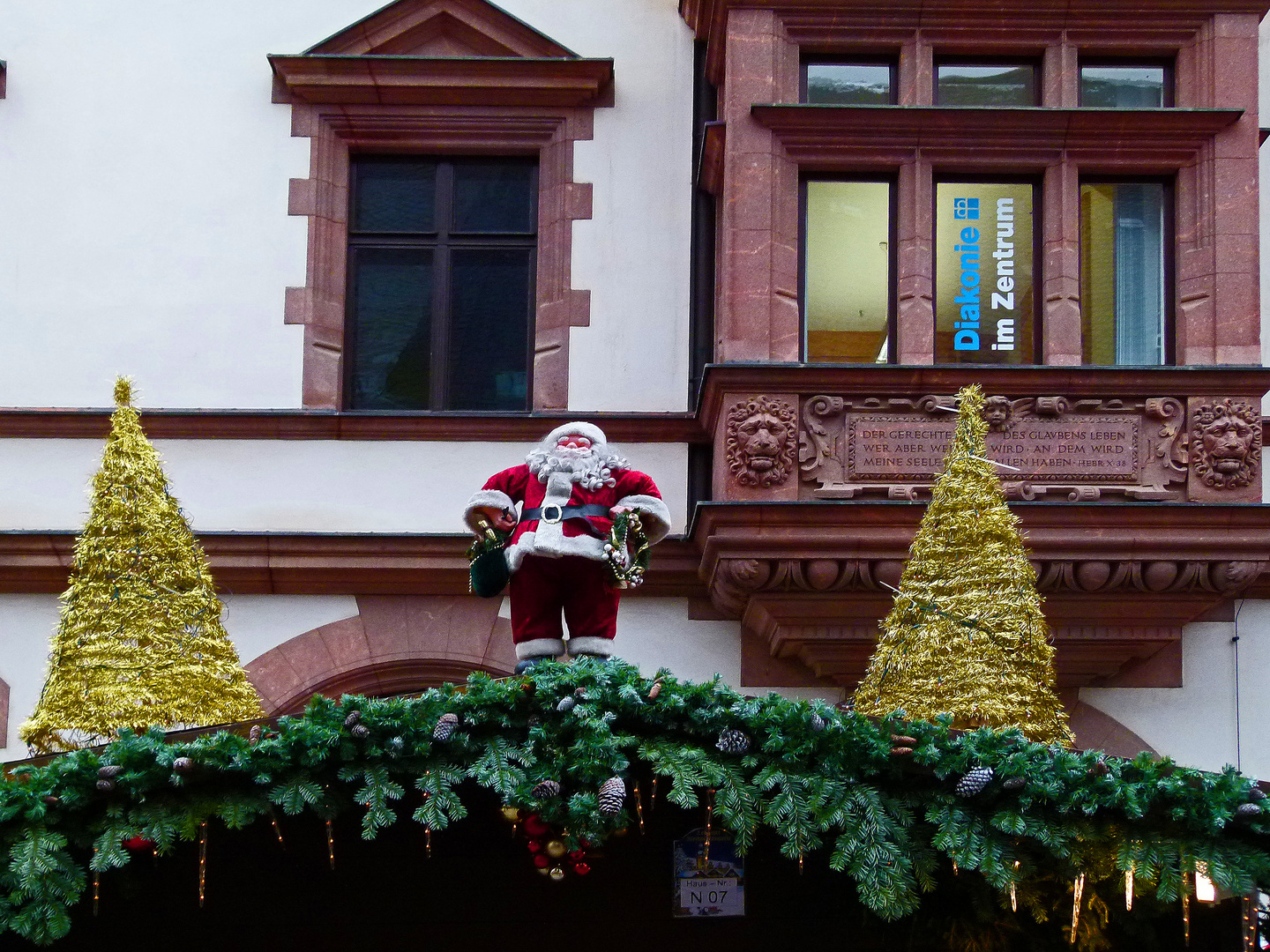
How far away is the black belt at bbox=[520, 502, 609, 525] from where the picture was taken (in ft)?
29.0

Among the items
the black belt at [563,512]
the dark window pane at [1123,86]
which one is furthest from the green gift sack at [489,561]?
the dark window pane at [1123,86]

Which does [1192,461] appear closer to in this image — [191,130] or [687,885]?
[687,885]

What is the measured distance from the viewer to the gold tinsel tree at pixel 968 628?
8969 mm

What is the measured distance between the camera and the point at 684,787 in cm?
698

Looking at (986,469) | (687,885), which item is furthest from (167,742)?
(986,469)

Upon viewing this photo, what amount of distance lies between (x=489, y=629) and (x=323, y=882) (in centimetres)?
454

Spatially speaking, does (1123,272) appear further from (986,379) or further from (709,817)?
(709,817)

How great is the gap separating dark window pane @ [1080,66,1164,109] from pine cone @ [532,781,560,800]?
7.27m

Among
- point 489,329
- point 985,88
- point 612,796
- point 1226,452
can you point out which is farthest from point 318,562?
point 612,796

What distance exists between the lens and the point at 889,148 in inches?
496

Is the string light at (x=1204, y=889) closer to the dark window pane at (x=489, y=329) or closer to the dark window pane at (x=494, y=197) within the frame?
the dark window pane at (x=489, y=329)

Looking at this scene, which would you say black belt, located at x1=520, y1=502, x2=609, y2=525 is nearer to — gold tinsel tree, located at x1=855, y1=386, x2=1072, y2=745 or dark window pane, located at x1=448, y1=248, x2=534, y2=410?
gold tinsel tree, located at x1=855, y1=386, x2=1072, y2=745

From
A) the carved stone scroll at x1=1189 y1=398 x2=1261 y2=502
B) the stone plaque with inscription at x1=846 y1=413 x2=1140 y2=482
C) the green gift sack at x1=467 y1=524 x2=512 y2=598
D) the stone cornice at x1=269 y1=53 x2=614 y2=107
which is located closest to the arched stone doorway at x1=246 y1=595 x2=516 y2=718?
the stone plaque with inscription at x1=846 y1=413 x2=1140 y2=482

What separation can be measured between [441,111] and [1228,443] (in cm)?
511
